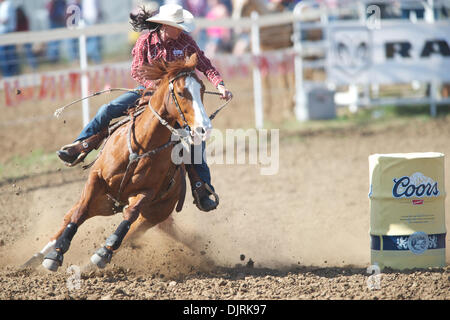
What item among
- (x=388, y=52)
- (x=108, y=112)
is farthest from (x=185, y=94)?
(x=388, y=52)

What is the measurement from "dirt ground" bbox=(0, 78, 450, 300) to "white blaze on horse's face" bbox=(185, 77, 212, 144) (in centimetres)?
116

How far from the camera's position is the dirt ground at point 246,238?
15.8ft

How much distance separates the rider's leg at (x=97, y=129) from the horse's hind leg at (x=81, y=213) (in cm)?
39

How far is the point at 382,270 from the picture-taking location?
5297 mm

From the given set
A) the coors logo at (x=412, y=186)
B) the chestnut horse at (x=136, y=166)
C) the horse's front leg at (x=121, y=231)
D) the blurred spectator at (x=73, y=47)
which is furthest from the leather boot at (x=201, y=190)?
the blurred spectator at (x=73, y=47)

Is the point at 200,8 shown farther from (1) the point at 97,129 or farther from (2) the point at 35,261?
(2) the point at 35,261

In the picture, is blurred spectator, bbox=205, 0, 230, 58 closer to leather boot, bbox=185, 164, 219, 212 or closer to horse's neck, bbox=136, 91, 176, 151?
leather boot, bbox=185, 164, 219, 212

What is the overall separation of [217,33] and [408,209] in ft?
40.3

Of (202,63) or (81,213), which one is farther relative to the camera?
(202,63)

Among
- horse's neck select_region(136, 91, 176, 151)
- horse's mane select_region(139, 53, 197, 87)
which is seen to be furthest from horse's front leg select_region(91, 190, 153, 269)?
horse's mane select_region(139, 53, 197, 87)

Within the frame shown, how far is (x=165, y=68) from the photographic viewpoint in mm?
5023

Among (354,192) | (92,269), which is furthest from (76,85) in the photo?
(92,269)

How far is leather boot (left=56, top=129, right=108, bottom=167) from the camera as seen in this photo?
5543 millimetres
